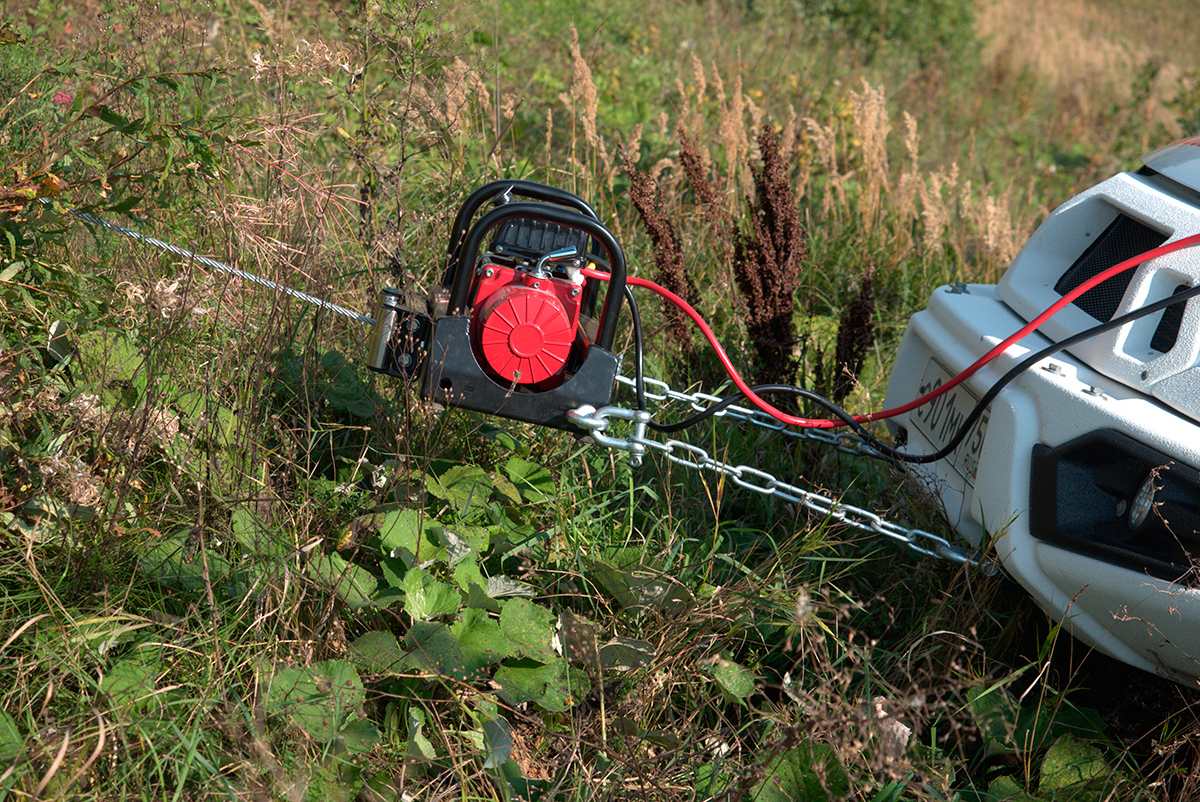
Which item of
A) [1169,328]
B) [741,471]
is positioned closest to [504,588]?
[741,471]

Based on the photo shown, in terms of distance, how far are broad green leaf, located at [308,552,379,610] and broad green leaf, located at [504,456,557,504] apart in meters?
0.58

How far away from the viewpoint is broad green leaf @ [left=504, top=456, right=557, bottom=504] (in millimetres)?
2562

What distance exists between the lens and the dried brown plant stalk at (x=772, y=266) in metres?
3.16

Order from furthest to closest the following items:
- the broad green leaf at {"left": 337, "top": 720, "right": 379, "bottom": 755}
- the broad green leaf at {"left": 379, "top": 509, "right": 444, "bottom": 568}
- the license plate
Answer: the license plate, the broad green leaf at {"left": 379, "top": 509, "right": 444, "bottom": 568}, the broad green leaf at {"left": 337, "top": 720, "right": 379, "bottom": 755}

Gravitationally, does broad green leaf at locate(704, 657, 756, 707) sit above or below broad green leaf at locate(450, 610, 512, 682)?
below

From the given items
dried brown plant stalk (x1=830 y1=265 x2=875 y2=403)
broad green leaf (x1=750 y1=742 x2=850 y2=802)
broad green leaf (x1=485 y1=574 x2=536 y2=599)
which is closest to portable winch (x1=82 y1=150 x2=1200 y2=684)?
broad green leaf (x1=485 y1=574 x2=536 y2=599)

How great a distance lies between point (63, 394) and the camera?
2.23 m

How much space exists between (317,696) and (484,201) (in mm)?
1236

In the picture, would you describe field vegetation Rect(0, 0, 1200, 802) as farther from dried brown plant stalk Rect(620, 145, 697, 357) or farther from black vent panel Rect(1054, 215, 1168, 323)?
black vent panel Rect(1054, 215, 1168, 323)

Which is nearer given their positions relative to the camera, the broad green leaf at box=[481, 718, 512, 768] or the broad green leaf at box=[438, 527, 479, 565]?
the broad green leaf at box=[481, 718, 512, 768]

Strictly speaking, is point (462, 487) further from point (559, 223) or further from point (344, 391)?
point (559, 223)

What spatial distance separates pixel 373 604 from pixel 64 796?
666 mm

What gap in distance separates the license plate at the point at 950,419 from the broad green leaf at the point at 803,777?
0.85 m

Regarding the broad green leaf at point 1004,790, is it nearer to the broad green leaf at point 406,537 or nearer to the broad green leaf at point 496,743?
the broad green leaf at point 496,743
